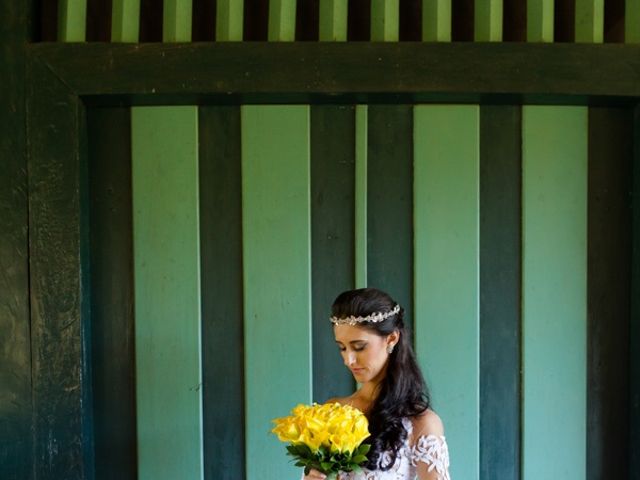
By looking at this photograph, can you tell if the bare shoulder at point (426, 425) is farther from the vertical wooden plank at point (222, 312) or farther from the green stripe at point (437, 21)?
the green stripe at point (437, 21)

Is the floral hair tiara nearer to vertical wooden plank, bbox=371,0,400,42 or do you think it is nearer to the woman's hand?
the woman's hand

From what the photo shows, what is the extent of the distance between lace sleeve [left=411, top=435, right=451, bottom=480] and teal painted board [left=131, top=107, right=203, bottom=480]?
104cm

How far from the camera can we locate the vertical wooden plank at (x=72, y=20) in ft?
9.15

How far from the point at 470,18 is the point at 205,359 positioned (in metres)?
1.85

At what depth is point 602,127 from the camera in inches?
117

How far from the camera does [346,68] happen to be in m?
2.71

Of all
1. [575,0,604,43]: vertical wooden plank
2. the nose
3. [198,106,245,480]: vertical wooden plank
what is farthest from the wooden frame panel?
the nose

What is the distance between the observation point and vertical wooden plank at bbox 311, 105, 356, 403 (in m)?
2.95

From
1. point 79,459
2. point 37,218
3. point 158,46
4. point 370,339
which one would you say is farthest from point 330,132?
point 79,459

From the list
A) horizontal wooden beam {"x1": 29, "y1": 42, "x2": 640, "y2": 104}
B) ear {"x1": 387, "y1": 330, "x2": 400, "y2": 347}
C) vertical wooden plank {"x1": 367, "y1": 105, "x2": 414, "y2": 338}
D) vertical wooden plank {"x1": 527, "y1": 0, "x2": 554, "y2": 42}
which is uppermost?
vertical wooden plank {"x1": 527, "y1": 0, "x2": 554, "y2": 42}

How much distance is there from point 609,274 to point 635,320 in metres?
0.21

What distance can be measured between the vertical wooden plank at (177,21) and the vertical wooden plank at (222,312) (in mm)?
343

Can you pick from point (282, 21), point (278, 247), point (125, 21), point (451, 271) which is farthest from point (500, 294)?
point (125, 21)

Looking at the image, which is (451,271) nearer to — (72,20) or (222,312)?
(222,312)
